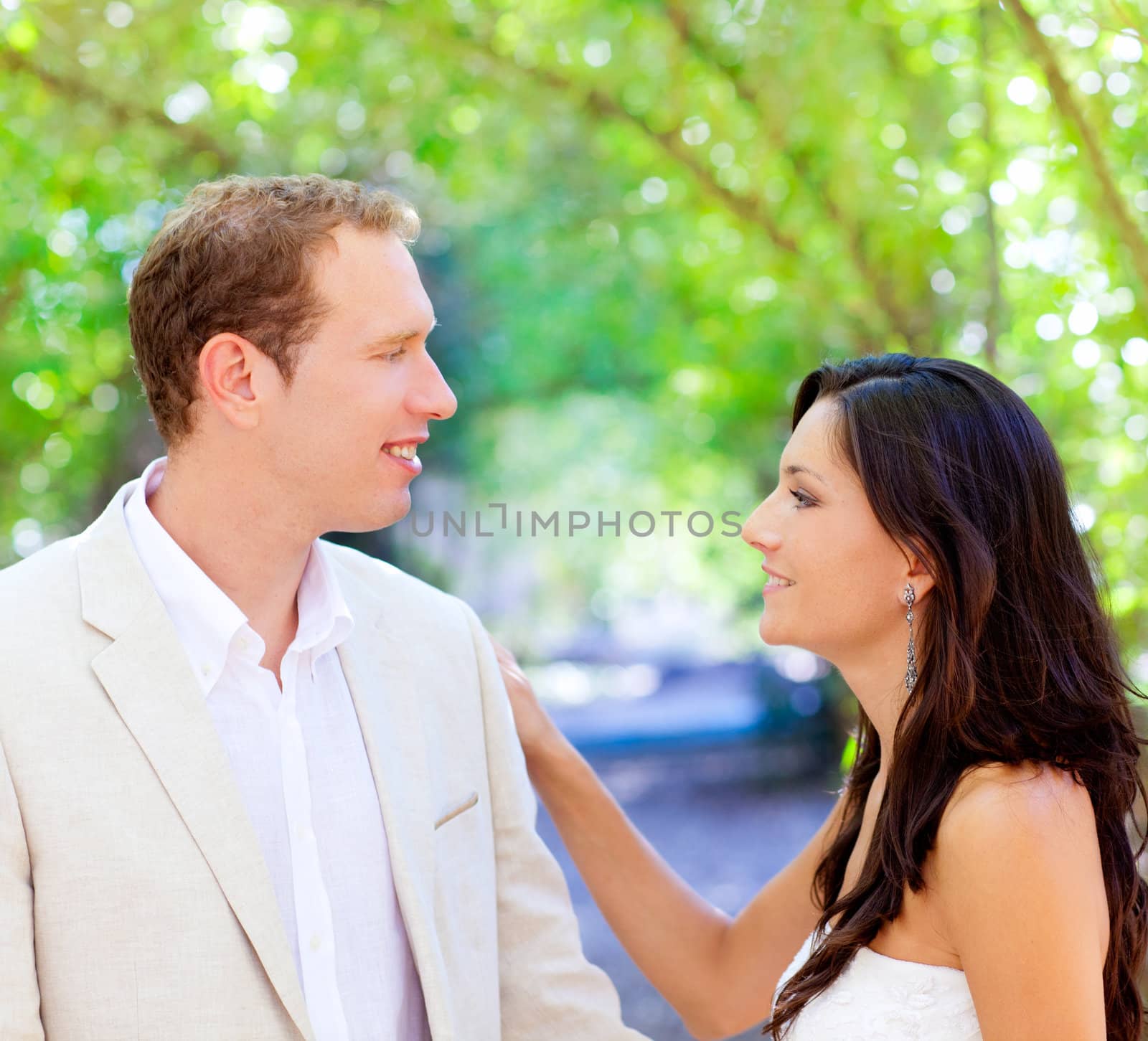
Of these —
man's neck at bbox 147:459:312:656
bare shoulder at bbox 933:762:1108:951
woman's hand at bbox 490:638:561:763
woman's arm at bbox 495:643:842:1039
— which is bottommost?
woman's arm at bbox 495:643:842:1039

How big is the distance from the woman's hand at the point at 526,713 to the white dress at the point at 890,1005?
66cm

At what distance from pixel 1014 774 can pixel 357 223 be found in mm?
1283

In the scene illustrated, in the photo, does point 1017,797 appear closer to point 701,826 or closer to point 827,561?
point 827,561

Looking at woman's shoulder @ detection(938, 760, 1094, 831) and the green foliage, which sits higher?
the green foliage

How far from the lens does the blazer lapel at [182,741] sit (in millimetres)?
1492

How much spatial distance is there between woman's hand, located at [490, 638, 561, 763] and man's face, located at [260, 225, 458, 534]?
47 cm

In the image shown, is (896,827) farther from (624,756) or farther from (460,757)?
(624,756)

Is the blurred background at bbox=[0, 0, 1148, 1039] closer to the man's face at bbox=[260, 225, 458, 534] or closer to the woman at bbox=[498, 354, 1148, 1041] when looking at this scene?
the woman at bbox=[498, 354, 1148, 1041]

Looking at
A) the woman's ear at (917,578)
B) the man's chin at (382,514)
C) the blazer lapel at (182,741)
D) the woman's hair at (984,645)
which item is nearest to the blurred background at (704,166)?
the woman's hair at (984,645)

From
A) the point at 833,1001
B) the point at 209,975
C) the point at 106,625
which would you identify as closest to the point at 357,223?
the point at 106,625

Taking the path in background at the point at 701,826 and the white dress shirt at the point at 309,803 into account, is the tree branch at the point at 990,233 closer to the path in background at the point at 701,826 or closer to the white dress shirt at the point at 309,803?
the white dress shirt at the point at 309,803

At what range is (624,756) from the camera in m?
11.0

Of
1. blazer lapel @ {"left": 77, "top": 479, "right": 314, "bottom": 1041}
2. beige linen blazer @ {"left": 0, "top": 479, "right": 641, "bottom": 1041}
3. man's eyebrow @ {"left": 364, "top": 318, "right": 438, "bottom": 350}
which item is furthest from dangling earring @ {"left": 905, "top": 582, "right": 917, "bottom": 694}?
blazer lapel @ {"left": 77, "top": 479, "right": 314, "bottom": 1041}

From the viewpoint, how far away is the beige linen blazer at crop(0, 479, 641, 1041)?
1.43m
